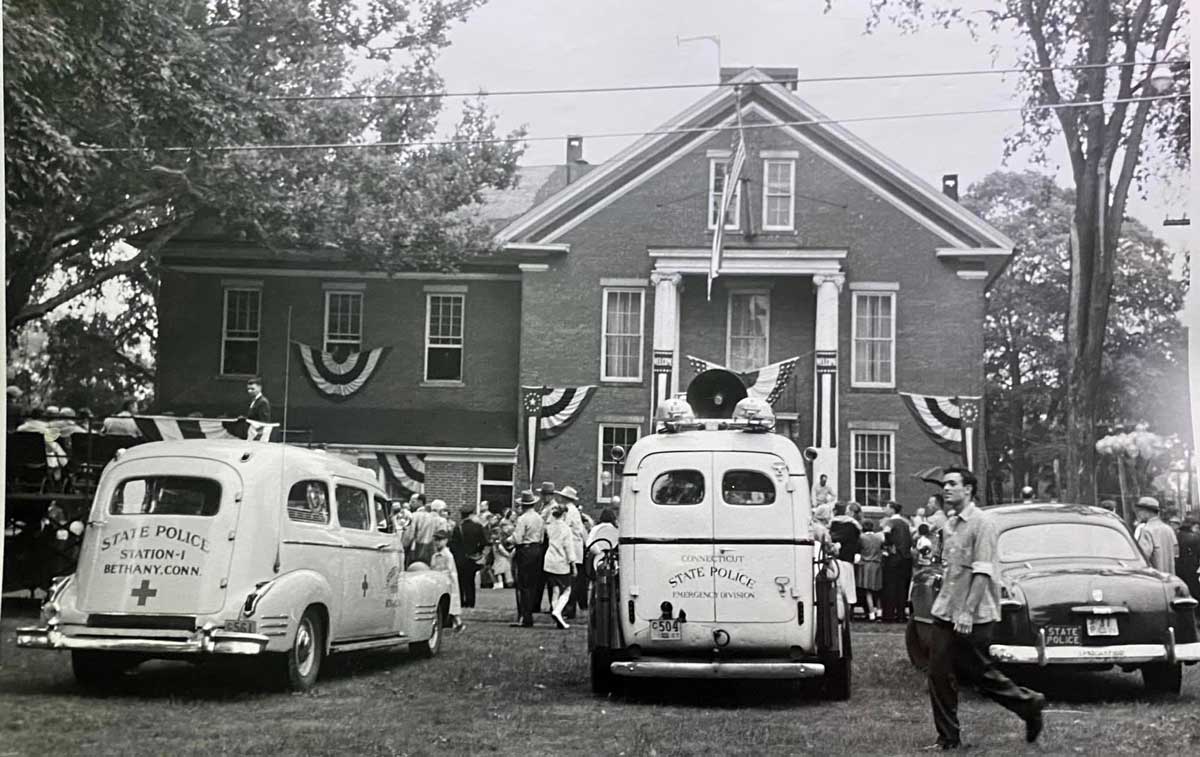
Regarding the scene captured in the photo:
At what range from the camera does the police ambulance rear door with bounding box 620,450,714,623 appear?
759 centimetres

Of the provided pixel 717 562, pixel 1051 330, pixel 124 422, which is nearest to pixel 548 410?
pixel 717 562

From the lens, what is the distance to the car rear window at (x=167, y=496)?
736 cm

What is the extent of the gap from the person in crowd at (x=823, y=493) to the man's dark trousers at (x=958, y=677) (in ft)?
3.56

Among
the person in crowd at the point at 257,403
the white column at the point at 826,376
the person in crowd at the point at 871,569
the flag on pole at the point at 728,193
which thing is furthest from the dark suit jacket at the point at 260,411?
the person in crowd at the point at 871,569

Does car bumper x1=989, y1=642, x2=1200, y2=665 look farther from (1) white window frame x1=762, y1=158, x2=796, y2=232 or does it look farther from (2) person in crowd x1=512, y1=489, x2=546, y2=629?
(2) person in crowd x1=512, y1=489, x2=546, y2=629

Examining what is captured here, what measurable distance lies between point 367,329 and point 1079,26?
385 cm

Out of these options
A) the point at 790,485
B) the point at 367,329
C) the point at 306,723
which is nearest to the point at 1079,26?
the point at 790,485

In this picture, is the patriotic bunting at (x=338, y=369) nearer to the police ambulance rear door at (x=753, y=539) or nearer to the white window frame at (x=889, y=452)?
the police ambulance rear door at (x=753, y=539)

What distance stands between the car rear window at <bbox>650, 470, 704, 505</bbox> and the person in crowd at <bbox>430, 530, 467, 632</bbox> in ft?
4.11

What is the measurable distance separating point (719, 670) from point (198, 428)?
297 cm

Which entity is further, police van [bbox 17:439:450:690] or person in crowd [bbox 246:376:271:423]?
person in crowd [bbox 246:376:271:423]

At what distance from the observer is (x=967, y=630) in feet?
21.0

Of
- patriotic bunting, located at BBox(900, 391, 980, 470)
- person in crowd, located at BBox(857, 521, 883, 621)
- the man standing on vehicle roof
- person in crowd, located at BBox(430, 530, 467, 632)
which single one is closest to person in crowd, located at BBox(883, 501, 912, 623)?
person in crowd, located at BBox(857, 521, 883, 621)

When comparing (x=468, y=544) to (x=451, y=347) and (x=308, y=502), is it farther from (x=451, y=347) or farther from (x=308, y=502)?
(x=451, y=347)
